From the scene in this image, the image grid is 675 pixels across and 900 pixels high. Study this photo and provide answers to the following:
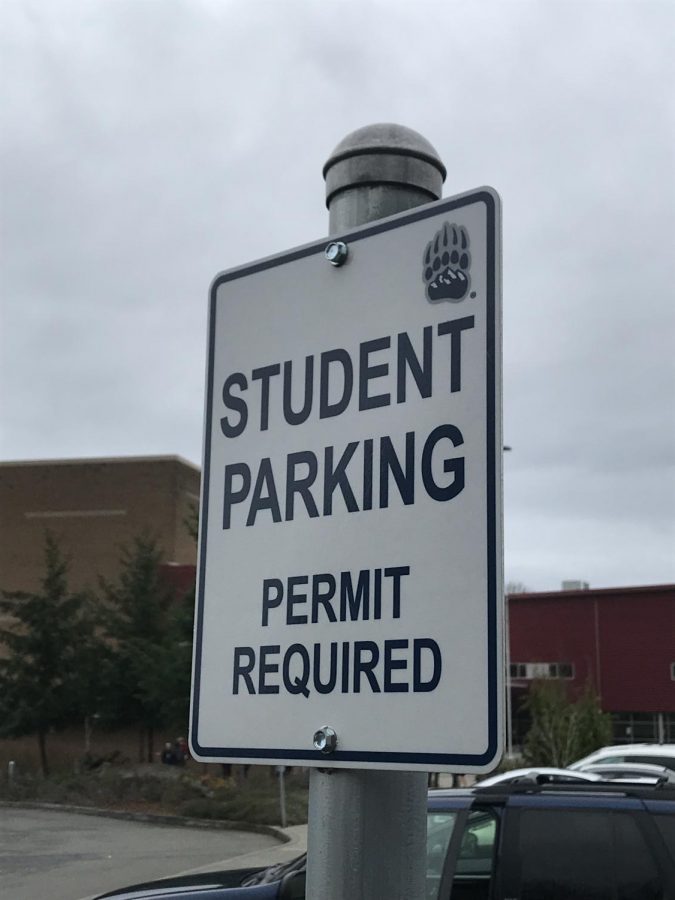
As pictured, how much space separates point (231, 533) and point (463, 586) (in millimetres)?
458

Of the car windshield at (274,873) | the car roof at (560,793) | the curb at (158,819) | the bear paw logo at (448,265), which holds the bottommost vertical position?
the curb at (158,819)

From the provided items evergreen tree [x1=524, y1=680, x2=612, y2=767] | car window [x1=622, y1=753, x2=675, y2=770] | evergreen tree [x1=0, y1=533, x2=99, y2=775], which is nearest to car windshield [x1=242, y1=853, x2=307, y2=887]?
car window [x1=622, y1=753, x2=675, y2=770]

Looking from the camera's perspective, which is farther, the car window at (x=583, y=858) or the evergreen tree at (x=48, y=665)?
the evergreen tree at (x=48, y=665)

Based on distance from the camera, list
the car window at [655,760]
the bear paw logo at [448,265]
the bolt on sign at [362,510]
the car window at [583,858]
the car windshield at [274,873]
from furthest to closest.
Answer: the car window at [655,760] → the car windshield at [274,873] → the car window at [583,858] → the bear paw logo at [448,265] → the bolt on sign at [362,510]

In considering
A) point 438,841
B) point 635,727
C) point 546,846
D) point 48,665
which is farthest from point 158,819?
point 635,727

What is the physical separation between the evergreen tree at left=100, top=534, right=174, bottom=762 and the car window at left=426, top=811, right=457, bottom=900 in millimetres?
31557

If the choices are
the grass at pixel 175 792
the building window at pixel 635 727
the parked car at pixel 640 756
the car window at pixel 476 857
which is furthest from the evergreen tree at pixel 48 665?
the car window at pixel 476 857

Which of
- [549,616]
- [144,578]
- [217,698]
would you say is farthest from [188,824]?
[549,616]

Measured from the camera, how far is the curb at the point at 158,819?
22516 millimetres

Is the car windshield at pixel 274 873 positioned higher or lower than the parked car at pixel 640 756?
lower

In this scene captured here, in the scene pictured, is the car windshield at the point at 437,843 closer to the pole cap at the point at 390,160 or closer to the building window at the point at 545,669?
the pole cap at the point at 390,160

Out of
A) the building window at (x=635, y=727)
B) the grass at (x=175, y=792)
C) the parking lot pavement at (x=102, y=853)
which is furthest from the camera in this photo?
the building window at (x=635, y=727)

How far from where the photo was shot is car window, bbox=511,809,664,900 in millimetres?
5762

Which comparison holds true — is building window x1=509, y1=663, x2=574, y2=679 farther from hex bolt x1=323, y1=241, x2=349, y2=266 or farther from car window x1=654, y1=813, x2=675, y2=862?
hex bolt x1=323, y1=241, x2=349, y2=266
